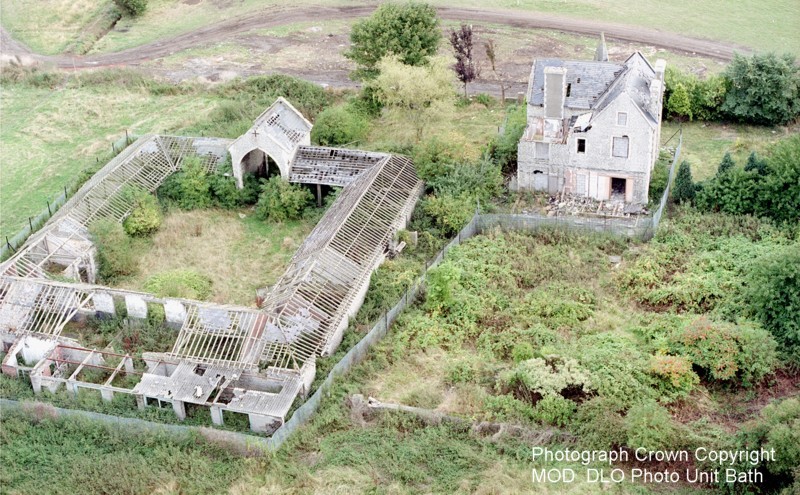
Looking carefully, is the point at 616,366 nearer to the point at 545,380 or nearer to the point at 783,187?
the point at 545,380

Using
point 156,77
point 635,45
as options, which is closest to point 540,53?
point 635,45

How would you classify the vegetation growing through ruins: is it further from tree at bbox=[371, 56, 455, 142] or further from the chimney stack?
tree at bbox=[371, 56, 455, 142]

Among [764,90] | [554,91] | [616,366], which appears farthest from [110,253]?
[764,90]

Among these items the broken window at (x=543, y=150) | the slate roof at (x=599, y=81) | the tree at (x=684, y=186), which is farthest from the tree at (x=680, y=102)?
the broken window at (x=543, y=150)

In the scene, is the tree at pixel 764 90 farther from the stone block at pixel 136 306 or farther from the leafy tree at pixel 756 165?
the stone block at pixel 136 306

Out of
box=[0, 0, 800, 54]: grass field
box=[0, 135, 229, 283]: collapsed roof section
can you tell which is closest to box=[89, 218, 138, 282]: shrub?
Answer: box=[0, 135, 229, 283]: collapsed roof section

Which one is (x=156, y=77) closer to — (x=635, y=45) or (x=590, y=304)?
(x=635, y=45)

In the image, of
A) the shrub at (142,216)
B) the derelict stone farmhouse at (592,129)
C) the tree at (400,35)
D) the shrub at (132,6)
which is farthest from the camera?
the shrub at (132,6)
